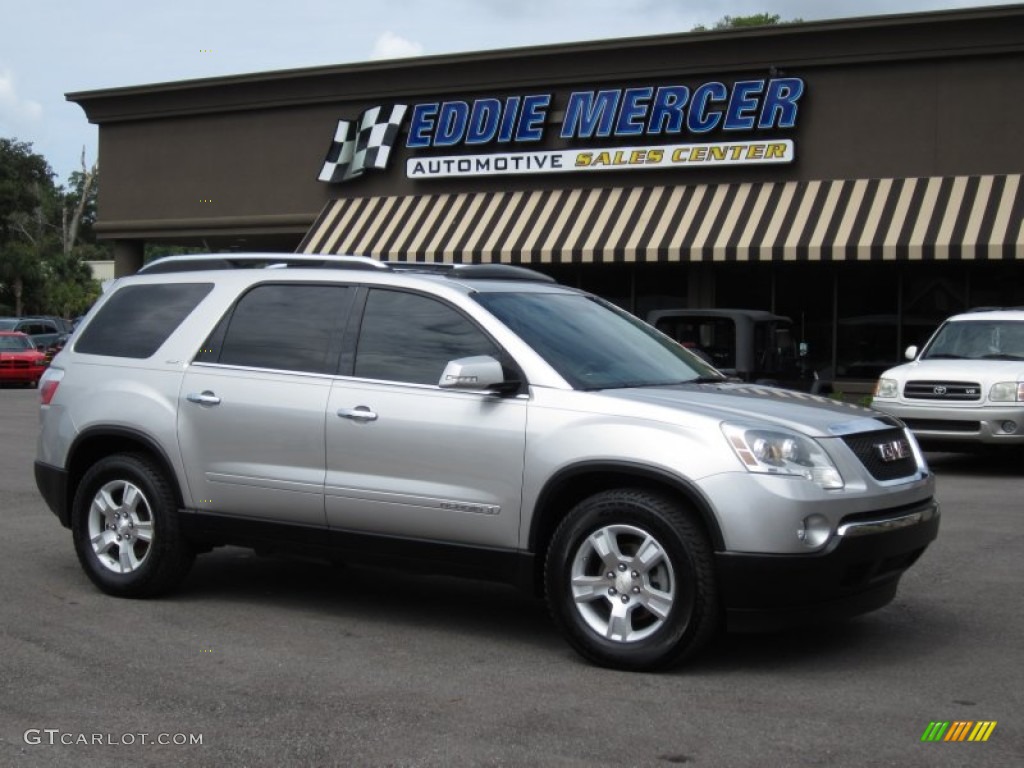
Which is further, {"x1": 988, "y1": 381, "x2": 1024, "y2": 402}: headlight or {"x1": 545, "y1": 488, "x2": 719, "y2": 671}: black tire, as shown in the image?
{"x1": 988, "y1": 381, "x2": 1024, "y2": 402}: headlight

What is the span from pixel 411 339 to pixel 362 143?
77.8 feet

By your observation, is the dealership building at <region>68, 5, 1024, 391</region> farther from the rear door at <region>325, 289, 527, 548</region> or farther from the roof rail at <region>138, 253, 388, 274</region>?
the rear door at <region>325, 289, 527, 548</region>

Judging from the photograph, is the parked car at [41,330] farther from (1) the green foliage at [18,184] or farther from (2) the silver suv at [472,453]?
(2) the silver suv at [472,453]

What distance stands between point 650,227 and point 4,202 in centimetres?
4616

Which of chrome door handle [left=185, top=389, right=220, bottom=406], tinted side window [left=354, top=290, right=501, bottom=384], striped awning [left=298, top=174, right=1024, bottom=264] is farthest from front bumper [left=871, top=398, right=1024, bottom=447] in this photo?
chrome door handle [left=185, top=389, right=220, bottom=406]

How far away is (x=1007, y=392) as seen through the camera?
1466 cm

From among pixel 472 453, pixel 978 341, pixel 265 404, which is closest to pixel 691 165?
pixel 978 341

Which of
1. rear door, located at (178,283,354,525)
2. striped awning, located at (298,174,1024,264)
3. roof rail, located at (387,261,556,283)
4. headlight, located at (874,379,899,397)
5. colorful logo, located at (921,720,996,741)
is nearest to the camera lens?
colorful logo, located at (921,720,996,741)

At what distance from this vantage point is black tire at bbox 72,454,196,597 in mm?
7410

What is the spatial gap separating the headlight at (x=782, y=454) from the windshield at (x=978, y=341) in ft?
34.7

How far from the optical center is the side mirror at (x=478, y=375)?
20.5ft

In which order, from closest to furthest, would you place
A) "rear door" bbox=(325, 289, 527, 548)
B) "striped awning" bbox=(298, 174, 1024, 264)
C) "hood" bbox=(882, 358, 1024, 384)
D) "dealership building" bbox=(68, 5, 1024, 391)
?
1. "rear door" bbox=(325, 289, 527, 548)
2. "hood" bbox=(882, 358, 1024, 384)
3. "striped awning" bbox=(298, 174, 1024, 264)
4. "dealership building" bbox=(68, 5, 1024, 391)

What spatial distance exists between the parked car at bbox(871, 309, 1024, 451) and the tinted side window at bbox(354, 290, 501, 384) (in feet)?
31.5

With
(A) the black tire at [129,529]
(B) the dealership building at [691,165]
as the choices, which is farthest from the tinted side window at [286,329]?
(B) the dealership building at [691,165]
